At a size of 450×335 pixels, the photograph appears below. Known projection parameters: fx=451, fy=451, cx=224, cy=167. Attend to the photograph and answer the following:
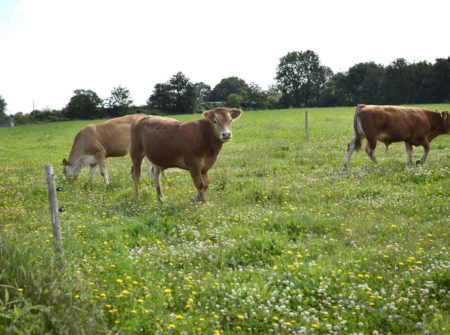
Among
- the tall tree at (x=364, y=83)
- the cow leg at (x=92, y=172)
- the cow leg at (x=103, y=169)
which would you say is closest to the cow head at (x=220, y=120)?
the cow leg at (x=103, y=169)

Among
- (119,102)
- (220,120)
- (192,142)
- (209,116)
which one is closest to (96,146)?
(192,142)

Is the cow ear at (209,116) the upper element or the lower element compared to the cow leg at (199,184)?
upper

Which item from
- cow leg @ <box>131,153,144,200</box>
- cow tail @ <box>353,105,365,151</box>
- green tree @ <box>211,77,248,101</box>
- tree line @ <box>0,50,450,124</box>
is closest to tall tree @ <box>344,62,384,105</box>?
tree line @ <box>0,50,450,124</box>

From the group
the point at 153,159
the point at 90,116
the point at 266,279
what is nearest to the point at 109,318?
the point at 266,279

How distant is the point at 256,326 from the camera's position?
194 inches

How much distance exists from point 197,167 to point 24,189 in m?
5.88

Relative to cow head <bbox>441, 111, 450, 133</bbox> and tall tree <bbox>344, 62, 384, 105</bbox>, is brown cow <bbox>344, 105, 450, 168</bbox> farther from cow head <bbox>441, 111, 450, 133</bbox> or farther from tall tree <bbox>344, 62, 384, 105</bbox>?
tall tree <bbox>344, 62, 384, 105</bbox>

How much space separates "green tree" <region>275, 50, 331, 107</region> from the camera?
10910 cm

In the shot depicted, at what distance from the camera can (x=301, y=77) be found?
113312 mm

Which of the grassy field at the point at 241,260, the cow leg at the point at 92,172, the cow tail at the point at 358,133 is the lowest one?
the grassy field at the point at 241,260

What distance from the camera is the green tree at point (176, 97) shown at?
275ft

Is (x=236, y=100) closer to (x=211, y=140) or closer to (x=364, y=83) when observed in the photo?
(x=364, y=83)

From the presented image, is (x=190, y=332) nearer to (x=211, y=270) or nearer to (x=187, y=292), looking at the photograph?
(x=187, y=292)

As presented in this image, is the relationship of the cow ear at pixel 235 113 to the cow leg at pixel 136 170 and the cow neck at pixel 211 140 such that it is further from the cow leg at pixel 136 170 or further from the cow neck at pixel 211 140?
the cow leg at pixel 136 170
